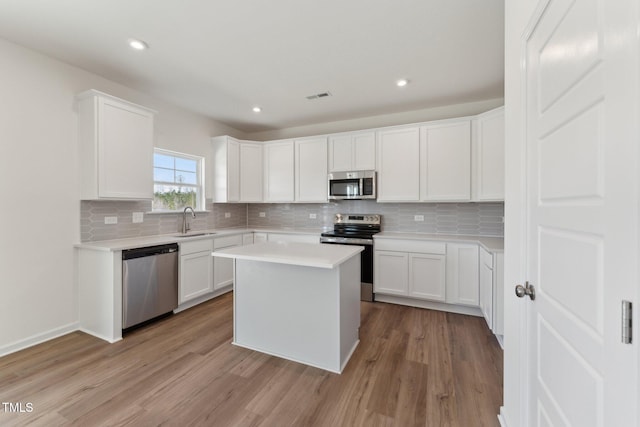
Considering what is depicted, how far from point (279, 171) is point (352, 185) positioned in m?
1.33

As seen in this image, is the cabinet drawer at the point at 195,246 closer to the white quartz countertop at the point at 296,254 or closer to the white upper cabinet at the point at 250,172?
the white upper cabinet at the point at 250,172

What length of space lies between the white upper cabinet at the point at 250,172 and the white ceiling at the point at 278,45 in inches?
43.4

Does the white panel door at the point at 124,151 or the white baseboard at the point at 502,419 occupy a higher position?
the white panel door at the point at 124,151

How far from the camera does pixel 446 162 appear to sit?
340 centimetres

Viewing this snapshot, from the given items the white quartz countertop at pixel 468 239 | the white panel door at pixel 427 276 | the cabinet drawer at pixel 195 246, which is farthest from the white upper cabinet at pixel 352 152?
the cabinet drawer at pixel 195 246

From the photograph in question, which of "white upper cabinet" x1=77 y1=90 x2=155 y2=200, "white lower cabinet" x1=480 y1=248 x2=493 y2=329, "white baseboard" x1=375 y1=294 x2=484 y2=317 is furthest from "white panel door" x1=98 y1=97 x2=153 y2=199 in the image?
"white lower cabinet" x1=480 y1=248 x2=493 y2=329

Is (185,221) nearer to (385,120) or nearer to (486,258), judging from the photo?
(385,120)

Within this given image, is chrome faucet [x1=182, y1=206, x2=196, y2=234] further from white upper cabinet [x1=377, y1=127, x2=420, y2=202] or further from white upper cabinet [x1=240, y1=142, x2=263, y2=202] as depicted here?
white upper cabinet [x1=377, y1=127, x2=420, y2=202]

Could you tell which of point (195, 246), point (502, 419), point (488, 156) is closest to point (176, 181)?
point (195, 246)

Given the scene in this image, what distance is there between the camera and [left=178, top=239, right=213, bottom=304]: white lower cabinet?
3.20 m

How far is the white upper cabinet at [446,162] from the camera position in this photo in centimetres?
330

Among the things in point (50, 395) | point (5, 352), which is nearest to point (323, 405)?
point (50, 395)

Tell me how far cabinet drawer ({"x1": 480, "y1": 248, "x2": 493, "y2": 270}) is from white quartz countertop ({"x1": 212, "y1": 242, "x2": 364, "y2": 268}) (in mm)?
1368

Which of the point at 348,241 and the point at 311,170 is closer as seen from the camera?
the point at 348,241
